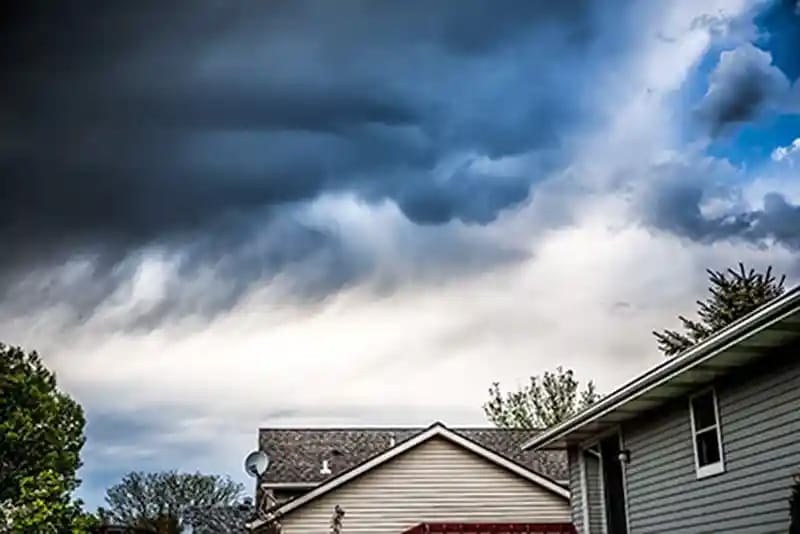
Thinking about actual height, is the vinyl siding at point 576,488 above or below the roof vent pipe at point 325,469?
below

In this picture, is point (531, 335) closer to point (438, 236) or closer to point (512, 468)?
point (512, 468)

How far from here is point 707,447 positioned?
10531mm

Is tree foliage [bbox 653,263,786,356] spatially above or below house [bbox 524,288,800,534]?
above

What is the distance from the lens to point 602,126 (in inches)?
519

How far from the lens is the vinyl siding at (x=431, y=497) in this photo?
21.1 meters

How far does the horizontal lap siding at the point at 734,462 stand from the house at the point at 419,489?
9.01 meters

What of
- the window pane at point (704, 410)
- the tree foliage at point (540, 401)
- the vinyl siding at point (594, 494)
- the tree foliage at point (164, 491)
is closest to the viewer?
the window pane at point (704, 410)

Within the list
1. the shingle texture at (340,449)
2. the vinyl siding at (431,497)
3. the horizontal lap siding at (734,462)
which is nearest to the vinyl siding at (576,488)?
the horizontal lap siding at (734,462)

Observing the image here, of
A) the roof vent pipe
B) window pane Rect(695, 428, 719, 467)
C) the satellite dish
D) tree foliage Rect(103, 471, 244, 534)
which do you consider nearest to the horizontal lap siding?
window pane Rect(695, 428, 719, 467)

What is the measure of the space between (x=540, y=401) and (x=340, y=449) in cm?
1721

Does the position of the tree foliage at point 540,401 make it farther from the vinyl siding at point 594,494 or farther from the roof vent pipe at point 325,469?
the vinyl siding at point 594,494

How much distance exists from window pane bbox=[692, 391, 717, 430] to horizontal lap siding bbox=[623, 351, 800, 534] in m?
0.19

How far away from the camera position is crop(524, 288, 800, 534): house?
8.86 m

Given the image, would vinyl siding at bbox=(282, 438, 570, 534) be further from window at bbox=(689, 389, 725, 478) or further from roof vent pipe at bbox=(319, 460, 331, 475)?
window at bbox=(689, 389, 725, 478)
